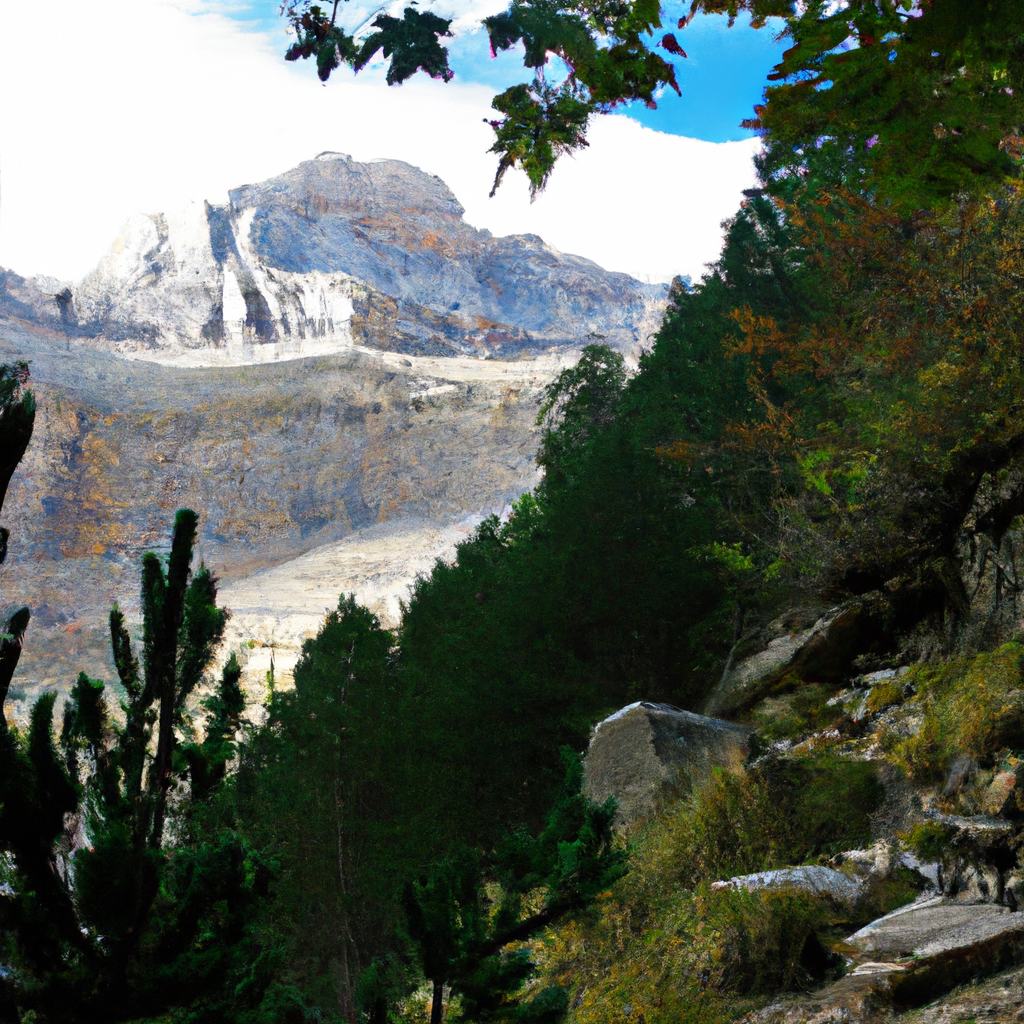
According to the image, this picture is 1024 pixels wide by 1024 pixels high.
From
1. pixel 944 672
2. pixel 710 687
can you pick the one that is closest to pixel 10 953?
pixel 944 672

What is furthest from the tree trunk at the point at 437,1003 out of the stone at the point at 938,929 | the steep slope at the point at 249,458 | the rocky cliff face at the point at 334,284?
the rocky cliff face at the point at 334,284

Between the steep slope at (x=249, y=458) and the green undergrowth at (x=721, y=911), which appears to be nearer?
the green undergrowth at (x=721, y=911)

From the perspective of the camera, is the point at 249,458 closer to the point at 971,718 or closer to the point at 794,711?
the point at 794,711

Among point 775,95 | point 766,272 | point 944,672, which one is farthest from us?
point 766,272

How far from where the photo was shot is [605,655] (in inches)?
722

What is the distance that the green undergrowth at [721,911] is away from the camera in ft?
16.8

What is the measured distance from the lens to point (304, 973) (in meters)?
17.2

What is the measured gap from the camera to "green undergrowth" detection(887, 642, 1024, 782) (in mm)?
5910

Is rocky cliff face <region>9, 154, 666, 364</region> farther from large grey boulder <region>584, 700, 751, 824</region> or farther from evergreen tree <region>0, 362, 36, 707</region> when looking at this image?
evergreen tree <region>0, 362, 36, 707</region>

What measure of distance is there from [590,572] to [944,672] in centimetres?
1075

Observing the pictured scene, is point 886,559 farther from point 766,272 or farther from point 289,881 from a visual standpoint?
point 766,272

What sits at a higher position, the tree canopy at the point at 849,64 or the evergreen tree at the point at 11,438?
the tree canopy at the point at 849,64

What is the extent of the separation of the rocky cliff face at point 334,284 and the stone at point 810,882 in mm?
74780

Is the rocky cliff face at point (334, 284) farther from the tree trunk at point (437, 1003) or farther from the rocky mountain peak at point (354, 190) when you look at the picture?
the tree trunk at point (437, 1003)
